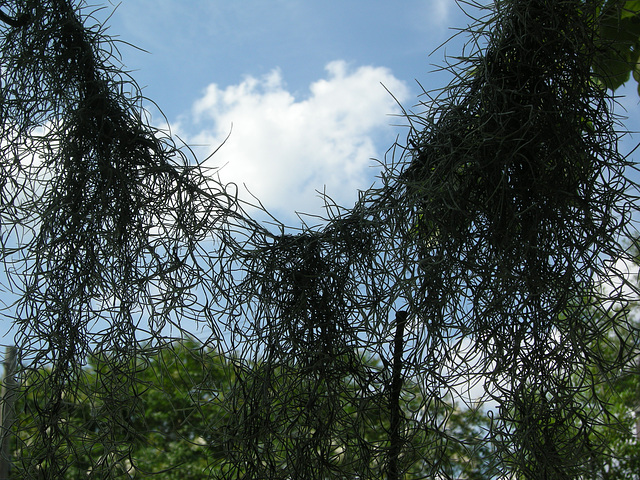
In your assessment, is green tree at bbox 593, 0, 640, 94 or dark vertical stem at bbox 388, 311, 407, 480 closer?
dark vertical stem at bbox 388, 311, 407, 480

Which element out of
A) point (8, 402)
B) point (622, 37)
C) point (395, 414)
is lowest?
point (395, 414)

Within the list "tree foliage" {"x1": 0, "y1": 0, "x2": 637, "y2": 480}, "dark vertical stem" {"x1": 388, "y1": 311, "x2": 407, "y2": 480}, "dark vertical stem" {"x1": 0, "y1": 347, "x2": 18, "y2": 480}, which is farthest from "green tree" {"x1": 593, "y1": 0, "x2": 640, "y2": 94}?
"dark vertical stem" {"x1": 0, "y1": 347, "x2": 18, "y2": 480}

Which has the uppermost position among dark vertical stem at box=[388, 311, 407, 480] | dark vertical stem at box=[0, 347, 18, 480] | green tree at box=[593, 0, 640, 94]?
green tree at box=[593, 0, 640, 94]

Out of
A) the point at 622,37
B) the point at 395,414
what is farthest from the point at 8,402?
the point at 622,37

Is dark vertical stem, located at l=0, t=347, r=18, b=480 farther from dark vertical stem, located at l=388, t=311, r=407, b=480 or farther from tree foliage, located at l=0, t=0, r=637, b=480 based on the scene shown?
dark vertical stem, located at l=388, t=311, r=407, b=480

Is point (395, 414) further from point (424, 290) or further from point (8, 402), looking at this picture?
point (8, 402)

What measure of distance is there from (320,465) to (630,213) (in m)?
0.47

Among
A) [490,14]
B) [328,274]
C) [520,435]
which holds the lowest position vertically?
[520,435]

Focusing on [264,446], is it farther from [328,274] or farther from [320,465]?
[328,274]

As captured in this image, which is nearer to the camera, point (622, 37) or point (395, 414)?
point (395, 414)

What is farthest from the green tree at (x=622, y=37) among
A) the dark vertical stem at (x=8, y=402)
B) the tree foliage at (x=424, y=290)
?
the dark vertical stem at (x=8, y=402)

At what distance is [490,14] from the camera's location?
0.72 metres

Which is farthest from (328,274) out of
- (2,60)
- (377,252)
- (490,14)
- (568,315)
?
(2,60)

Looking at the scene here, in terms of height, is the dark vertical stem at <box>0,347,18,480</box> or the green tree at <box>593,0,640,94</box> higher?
the green tree at <box>593,0,640,94</box>
